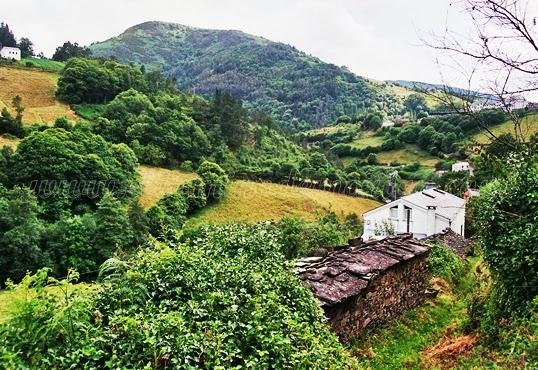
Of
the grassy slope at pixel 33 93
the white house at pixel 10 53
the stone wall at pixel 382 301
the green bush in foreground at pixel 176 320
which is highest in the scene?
the white house at pixel 10 53

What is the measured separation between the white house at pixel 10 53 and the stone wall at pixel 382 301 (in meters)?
93.0

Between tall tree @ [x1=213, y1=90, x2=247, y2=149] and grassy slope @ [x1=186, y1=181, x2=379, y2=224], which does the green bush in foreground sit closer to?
grassy slope @ [x1=186, y1=181, x2=379, y2=224]

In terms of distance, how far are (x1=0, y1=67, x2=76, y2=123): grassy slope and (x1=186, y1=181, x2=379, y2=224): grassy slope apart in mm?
25522

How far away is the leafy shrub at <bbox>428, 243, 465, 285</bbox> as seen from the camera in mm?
16078

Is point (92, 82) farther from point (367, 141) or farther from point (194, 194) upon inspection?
point (367, 141)

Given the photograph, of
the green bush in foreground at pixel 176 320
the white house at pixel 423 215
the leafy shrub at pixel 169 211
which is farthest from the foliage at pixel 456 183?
the green bush in foreground at pixel 176 320

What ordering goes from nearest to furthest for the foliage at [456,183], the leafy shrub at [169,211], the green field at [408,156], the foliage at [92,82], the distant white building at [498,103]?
the distant white building at [498,103], the leafy shrub at [169,211], the foliage at [456,183], the foliage at [92,82], the green field at [408,156]

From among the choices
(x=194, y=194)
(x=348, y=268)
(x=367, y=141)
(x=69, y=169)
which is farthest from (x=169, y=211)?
(x=367, y=141)

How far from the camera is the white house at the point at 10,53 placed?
8793cm

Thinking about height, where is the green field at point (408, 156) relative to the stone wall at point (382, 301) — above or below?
below

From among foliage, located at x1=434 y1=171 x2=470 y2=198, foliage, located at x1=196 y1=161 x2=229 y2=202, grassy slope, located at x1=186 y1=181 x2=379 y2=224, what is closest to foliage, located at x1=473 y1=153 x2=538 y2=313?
grassy slope, located at x1=186 y1=181 x2=379 y2=224

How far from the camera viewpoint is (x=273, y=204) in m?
59.9

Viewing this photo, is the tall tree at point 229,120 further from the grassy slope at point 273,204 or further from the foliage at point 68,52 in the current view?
the foliage at point 68,52

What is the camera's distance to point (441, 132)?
92750 mm
